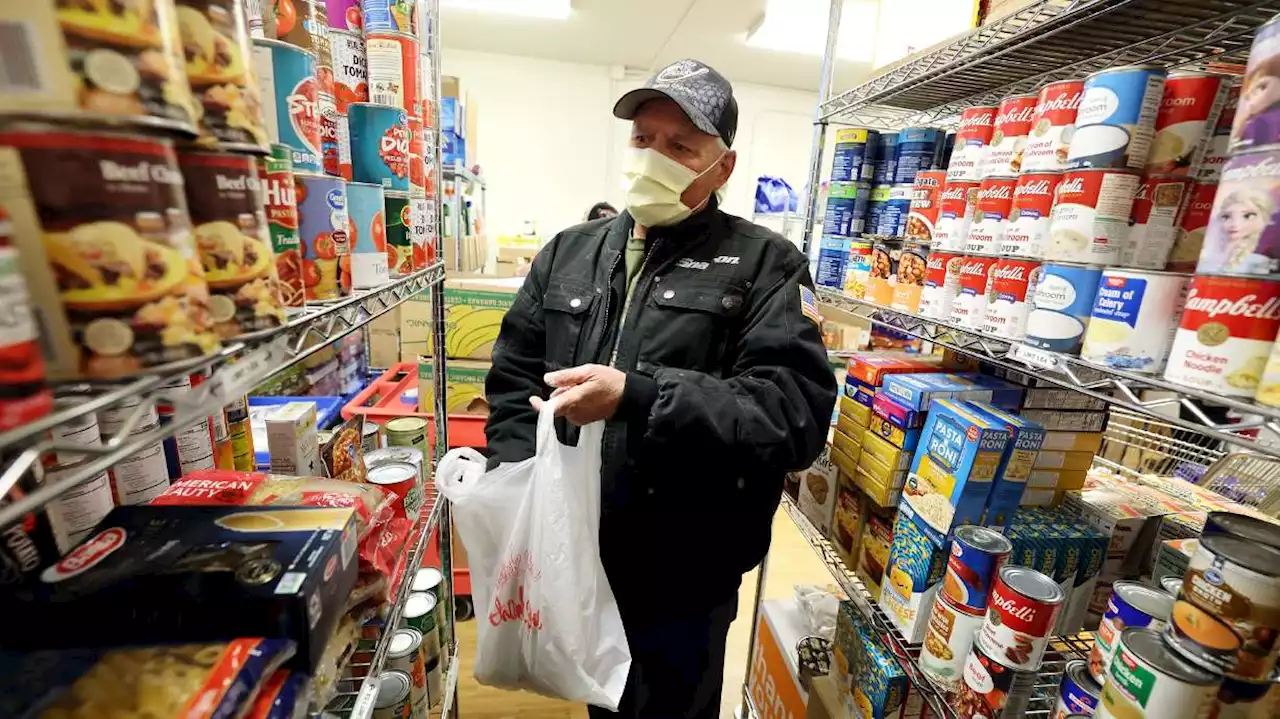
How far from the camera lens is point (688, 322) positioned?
126 centimetres

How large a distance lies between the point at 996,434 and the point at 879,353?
54cm

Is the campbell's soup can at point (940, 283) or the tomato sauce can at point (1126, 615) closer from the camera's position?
the tomato sauce can at point (1126, 615)

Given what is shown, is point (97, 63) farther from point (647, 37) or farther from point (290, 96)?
point (647, 37)

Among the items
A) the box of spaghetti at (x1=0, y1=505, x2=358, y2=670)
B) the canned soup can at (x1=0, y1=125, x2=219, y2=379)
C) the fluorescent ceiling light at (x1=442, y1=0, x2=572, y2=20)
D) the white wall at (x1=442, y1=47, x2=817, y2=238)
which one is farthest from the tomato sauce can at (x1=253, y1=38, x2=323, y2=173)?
the white wall at (x1=442, y1=47, x2=817, y2=238)

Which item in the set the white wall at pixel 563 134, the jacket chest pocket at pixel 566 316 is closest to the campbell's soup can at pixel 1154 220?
the jacket chest pocket at pixel 566 316

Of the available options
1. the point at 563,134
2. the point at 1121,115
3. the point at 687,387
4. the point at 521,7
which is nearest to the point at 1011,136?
the point at 1121,115

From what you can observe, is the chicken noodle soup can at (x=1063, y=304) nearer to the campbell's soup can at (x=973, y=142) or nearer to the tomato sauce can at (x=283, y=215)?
the campbell's soup can at (x=973, y=142)

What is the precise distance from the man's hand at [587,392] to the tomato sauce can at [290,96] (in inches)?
20.9

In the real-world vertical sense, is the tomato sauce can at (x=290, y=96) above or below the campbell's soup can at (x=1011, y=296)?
above

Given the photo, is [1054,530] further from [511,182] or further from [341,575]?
[511,182]

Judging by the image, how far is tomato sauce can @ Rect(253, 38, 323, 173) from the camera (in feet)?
2.10

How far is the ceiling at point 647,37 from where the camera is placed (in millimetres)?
3943

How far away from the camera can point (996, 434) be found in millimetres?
1059

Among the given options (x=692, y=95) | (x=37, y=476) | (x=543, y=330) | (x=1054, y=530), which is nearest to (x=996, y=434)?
(x=1054, y=530)
